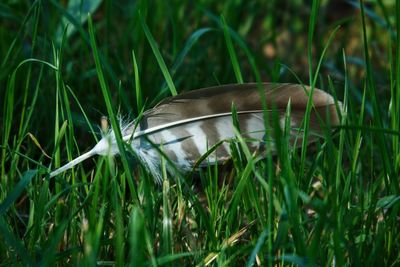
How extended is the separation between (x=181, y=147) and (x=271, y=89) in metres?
0.22

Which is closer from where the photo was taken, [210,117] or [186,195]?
[186,195]

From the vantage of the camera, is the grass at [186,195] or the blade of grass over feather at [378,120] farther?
the blade of grass over feather at [378,120]

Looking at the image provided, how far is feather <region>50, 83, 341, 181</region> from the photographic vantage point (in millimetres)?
1775

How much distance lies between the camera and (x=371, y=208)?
1.59 metres

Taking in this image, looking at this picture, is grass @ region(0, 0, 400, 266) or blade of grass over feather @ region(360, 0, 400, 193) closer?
grass @ region(0, 0, 400, 266)

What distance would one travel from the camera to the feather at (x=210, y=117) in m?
1.78

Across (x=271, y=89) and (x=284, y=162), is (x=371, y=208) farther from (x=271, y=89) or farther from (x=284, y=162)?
(x=271, y=89)

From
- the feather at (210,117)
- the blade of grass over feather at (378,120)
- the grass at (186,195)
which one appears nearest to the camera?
the grass at (186,195)

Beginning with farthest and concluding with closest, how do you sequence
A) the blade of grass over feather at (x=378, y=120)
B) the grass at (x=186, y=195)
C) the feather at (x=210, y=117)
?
the feather at (x=210, y=117) → the blade of grass over feather at (x=378, y=120) → the grass at (x=186, y=195)

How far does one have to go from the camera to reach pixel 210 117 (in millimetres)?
1779

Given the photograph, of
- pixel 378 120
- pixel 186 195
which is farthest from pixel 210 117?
pixel 378 120

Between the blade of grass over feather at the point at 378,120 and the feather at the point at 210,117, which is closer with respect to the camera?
the blade of grass over feather at the point at 378,120

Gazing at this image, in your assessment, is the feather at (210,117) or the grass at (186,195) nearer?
the grass at (186,195)

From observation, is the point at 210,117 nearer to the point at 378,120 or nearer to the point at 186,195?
the point at 186,195
